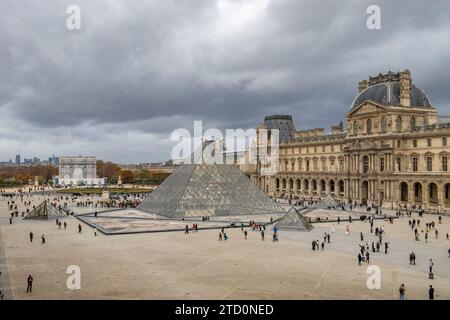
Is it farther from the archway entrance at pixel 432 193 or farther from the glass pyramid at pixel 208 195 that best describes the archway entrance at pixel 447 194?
the glass pyramid at pixel 208 195

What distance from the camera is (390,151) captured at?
192ft

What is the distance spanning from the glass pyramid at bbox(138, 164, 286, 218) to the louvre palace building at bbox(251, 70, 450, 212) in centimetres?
1751

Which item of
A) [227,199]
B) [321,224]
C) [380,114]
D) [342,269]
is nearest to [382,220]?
[321,224]

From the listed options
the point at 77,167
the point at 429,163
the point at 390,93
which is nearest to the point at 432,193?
the point at 429,163

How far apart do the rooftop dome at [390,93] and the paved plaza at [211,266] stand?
29.8 metres

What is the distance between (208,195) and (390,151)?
25.6 meters

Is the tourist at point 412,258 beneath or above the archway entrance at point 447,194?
beneath

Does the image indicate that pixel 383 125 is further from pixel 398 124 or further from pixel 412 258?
pixel 412 258

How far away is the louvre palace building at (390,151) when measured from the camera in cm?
5431

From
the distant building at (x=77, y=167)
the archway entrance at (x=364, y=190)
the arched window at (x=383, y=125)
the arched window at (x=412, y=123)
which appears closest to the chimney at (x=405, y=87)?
the arched window at (x=412, y=123)

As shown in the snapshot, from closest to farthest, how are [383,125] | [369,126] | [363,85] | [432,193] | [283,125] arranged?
[432,193] → [383,125] → [369,126] → [363,85] → [283,125]

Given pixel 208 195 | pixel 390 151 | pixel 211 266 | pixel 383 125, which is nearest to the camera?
pixel 211 266

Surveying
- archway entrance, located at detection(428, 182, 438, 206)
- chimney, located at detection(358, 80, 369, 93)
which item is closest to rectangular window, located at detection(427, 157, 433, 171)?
archway entrance, located at detection(428, 182, 438, 206)

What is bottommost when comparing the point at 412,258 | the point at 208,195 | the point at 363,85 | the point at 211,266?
the point at 211,266
